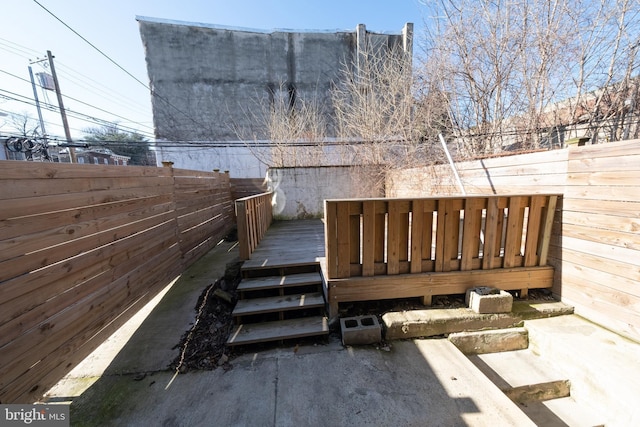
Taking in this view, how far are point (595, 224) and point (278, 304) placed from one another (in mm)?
3200

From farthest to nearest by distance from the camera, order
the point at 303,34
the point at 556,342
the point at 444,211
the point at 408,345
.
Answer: the point at 303,34, the point at 444,211, the point at 408,345, the point at 556,342

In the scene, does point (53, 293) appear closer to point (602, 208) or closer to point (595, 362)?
point (595, 362)

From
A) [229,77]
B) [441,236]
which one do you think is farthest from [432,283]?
[229,77]

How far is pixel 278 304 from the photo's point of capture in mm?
2611

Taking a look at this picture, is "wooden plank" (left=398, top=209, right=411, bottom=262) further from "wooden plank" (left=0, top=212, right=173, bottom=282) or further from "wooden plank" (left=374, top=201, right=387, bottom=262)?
"wooden plank" (left=0, top=212, right=173, bottom=282)

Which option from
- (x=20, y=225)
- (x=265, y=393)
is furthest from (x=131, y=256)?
(x=265, y=393)

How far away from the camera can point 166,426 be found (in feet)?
5.26

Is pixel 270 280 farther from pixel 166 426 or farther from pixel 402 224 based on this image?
pixel 402 224

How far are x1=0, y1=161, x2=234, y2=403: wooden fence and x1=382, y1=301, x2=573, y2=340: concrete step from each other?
267 cm

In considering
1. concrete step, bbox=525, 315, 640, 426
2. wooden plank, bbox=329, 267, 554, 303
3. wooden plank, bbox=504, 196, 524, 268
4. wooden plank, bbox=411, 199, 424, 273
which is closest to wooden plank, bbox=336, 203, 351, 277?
wooden plank, bbox=329, 267, 554, 303

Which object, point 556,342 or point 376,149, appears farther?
point 376,149

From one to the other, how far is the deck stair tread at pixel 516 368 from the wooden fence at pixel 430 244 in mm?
654

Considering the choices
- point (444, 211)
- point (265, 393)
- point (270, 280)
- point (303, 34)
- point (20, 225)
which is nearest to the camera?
point (20, 225)

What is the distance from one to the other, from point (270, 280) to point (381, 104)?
5.69m
